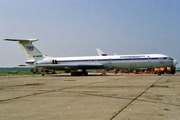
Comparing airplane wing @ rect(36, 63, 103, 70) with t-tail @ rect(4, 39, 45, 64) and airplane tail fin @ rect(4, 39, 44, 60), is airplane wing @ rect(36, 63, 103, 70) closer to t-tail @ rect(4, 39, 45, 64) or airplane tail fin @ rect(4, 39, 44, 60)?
t-tail @ rect(4, 39, 45, 64)

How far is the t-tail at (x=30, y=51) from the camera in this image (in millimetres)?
40919

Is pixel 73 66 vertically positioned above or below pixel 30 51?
below

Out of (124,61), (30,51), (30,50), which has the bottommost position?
(124,61)

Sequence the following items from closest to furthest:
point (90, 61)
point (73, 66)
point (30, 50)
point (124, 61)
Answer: point (124, 61), point (73, 66), point (90, 61), point (30, 50)

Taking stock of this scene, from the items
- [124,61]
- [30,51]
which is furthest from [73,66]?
[30,51]

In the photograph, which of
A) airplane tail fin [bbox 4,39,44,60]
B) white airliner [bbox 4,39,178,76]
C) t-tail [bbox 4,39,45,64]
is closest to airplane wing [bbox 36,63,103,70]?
white airliner [bbox 4,39,178,76]

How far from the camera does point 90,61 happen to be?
125 feet

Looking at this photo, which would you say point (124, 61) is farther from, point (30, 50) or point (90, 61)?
point (30, 50)

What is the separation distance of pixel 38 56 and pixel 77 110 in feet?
121

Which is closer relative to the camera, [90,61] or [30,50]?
[90,61]

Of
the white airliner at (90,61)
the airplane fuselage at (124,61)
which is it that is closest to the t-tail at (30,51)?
the white airliner at (90,61)

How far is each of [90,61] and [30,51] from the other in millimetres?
13293

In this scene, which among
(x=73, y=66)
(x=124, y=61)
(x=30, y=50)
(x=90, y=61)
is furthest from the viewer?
(x=30, y=50)

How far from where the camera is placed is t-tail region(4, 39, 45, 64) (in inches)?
1611
